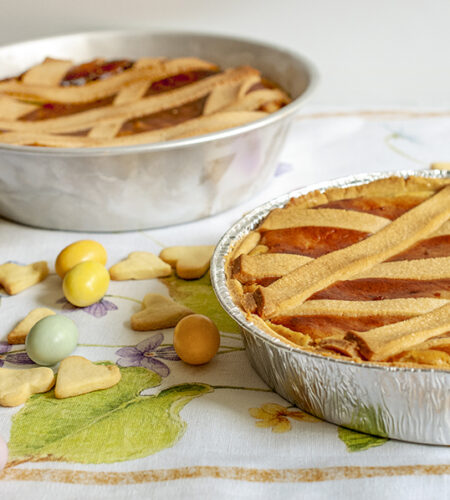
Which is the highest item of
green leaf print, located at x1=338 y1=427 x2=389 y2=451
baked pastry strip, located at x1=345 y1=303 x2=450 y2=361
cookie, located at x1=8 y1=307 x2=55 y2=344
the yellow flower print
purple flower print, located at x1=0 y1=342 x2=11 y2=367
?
baked pastry strip, located at x1=345 y1=303 x2=450 y2=361

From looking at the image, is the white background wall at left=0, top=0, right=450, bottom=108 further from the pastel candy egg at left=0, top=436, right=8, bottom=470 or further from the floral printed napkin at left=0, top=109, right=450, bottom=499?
the pastel candy egg at left=0, top=436, right=8, bottom=470

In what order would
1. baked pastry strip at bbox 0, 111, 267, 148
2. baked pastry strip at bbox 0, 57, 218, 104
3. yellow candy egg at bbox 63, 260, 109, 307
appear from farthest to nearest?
baked pastry strip at bbox 0, 57, 218, 104 → baked pastry strip at bbox 0, 111, 267, 148 → yellow candy egg at bbox 63, 260, 109, 307

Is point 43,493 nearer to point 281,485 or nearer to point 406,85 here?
point 281,485

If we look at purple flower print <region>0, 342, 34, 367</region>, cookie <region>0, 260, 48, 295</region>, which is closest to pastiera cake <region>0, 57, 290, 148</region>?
cookie <region>0, 260, 48, 295</region>

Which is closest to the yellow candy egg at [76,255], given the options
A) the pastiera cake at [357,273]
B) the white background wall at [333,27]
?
the pastiera cake at [357,273]

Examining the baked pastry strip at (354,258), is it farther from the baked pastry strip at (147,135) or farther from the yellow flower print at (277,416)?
the baked pastry strip at (147,135)

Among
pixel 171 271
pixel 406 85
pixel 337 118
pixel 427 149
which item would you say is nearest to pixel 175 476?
pixel 171 271

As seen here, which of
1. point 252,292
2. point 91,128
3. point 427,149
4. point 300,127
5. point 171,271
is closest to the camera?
point 252,292

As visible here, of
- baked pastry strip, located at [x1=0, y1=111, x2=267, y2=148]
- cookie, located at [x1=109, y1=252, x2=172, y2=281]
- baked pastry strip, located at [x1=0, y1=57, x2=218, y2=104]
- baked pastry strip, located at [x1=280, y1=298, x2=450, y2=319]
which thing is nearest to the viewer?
baked pastry strip, located at [x1=280, y1=298, x2=450, y2=319]
